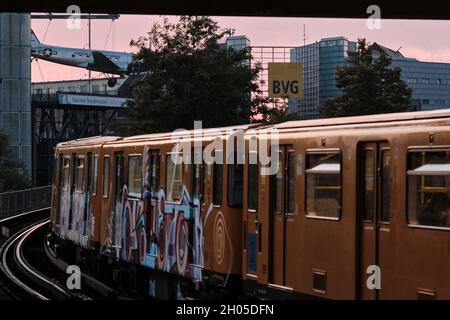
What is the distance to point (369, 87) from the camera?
33250mm

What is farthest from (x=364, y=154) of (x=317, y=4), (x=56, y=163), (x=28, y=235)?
(x=28, y=235)

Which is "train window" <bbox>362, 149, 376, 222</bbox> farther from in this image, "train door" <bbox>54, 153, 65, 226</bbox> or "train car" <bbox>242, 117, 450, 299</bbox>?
"train door" <bbox>54, 153, 65, 226</bbox>

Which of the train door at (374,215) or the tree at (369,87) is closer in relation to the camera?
the train door at (374,215)

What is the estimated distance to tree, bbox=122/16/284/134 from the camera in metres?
31.1

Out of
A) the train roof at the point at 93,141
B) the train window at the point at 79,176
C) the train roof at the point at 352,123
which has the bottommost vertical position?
the train window at the point at 79,176

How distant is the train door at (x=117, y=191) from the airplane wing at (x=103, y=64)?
78.1 metres

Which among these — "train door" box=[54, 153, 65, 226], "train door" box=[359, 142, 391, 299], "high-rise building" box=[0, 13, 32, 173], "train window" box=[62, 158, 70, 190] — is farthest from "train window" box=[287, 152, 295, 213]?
"high-rise building" box=[0, 13, 32, 173]

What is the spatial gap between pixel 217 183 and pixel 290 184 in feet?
7.37

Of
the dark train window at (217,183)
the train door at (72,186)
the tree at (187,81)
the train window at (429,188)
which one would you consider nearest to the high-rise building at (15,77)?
the tree at (187,81)

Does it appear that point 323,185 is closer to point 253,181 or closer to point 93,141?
point 253,181

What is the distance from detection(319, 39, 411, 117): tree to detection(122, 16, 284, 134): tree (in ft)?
12.3

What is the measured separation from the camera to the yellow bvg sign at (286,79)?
41.7 meters

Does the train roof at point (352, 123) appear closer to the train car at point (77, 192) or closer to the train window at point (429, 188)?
the train window at point (429, 188)

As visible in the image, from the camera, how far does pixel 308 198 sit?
34.1 ft
